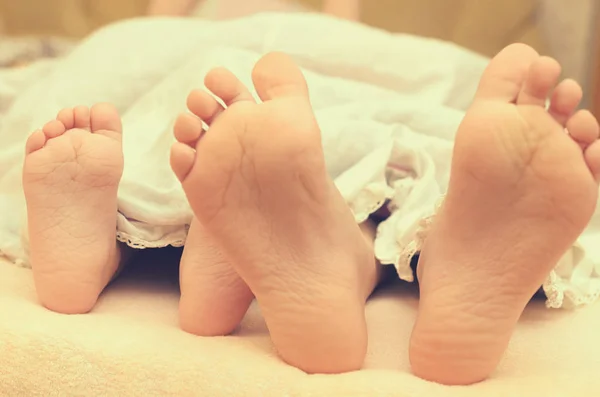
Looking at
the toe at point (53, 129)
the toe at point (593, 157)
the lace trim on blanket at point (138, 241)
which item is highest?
the toe at point (593, 157)

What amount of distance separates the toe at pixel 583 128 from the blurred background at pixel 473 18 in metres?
1.02

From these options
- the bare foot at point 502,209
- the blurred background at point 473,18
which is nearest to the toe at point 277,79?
the bare foot at point 502,209

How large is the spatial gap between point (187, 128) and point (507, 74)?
238 millimetres

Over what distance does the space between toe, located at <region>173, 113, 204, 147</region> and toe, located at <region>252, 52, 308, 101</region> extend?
62mm

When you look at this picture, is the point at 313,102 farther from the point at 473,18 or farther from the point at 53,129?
the point at 473,18

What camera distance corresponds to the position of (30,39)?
1675 millimetres

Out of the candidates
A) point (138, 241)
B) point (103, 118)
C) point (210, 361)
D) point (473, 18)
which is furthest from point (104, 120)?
point (473, 18)

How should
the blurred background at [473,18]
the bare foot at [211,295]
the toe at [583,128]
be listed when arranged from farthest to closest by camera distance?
1. the blurred background at [473,18]
2. the bare foot at [211,295]
3. the toe at [583,128]

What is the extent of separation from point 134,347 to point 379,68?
58cm

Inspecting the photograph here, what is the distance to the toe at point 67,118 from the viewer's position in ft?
2.06

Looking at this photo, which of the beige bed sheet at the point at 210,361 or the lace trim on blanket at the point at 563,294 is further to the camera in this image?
the lace trim on blanket at the point at 563,294

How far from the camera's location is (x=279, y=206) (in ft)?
1.72

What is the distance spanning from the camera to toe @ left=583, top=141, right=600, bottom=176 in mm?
479

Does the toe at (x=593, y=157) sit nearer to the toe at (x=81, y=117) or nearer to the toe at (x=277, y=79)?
the toe at (x=277, y=79)
